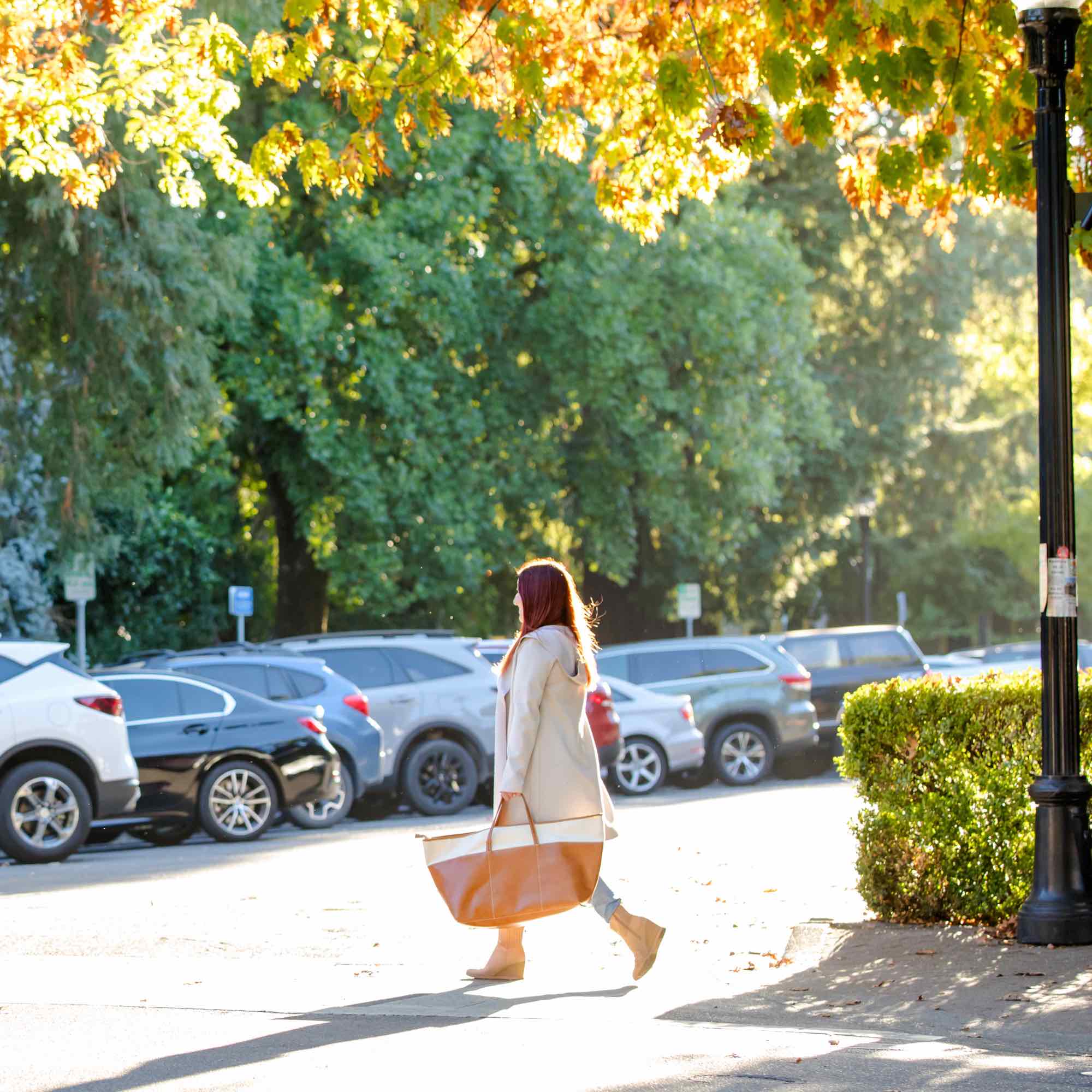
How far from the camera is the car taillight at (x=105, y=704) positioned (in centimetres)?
1476

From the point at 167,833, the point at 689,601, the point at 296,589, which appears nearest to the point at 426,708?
the point at 167,833

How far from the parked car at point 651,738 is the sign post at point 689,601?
12745 mm

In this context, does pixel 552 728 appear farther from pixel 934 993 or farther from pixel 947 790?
pixel 947 790

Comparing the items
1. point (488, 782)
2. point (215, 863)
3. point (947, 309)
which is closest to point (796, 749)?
point (488, 782)

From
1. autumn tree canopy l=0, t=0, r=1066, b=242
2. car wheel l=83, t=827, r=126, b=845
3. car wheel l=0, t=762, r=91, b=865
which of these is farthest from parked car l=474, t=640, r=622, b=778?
autumn tree canopy l=0, t=0, r=1066, b=242

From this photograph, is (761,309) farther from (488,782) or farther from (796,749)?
(488,782)

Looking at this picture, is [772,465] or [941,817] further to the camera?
[772,465]

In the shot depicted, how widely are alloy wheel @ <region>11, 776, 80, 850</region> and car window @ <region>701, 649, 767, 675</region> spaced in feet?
37.6

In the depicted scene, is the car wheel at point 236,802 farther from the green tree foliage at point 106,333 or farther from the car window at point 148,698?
the green tree foliage at point 106,333

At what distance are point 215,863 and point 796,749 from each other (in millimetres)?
11908

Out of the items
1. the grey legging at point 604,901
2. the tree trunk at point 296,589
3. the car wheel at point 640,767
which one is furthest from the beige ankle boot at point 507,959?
the tree trunk at point 296,589

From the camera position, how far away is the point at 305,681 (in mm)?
18875

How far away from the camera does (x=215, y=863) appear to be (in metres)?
14.2

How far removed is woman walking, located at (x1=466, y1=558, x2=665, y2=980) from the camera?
7.97m
